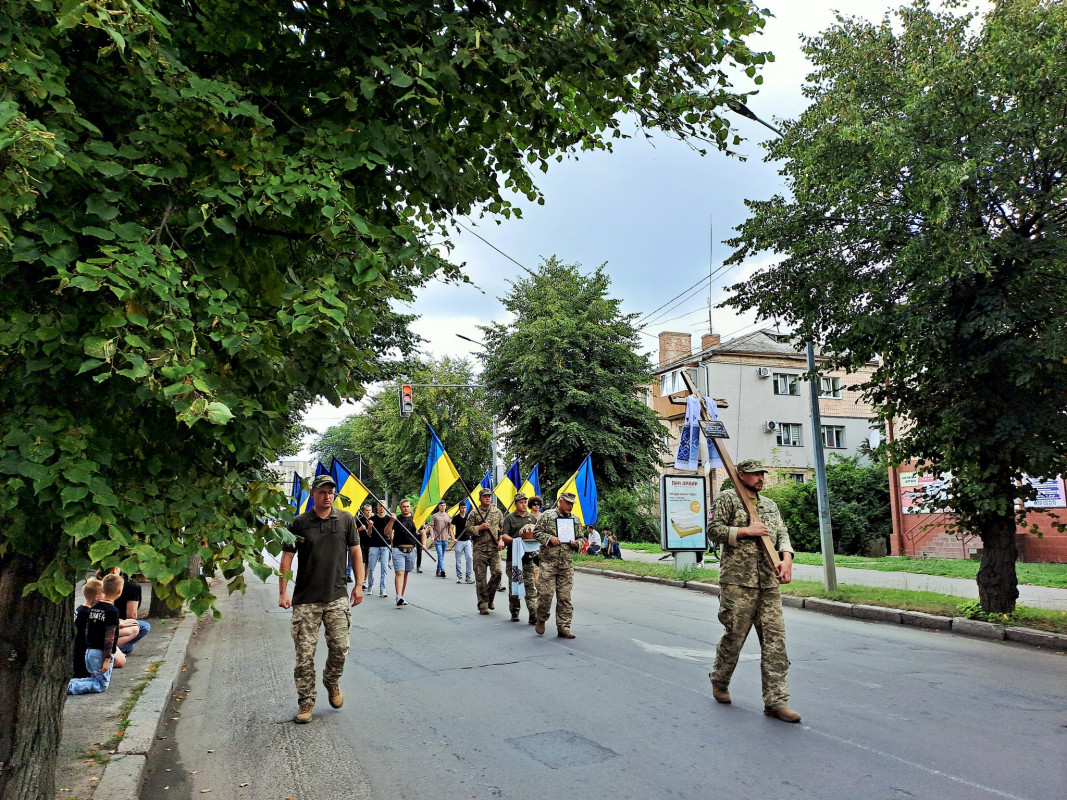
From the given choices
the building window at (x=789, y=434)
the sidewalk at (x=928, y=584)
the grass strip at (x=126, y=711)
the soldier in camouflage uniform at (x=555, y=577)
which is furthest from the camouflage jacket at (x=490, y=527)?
the building window at (x=789, y=434)

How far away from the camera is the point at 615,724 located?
19.7ft

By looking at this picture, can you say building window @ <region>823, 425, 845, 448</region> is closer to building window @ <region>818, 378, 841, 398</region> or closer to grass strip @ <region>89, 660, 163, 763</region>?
building window @ <region>818, 378, 841, 398</region>

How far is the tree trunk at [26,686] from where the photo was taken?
3.96 m

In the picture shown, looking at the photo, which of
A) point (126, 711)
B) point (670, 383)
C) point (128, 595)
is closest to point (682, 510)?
point (128, 595)

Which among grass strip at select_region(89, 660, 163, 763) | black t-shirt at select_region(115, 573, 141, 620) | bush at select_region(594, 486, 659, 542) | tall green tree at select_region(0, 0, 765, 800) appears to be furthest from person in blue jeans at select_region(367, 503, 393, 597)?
bush at select_region(594, 486, 659, 542)

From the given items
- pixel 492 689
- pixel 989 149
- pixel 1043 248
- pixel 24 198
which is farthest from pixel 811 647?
pixel 24 198

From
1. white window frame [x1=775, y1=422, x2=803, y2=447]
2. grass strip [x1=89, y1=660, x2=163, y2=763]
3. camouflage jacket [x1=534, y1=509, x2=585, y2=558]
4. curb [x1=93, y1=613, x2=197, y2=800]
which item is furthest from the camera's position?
white window frame [x1=775, y1=422, x2=803, y2=447]

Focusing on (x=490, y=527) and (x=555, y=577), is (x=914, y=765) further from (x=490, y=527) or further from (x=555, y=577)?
(x=490, y=527)

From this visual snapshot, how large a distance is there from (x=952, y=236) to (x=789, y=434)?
3432 cm

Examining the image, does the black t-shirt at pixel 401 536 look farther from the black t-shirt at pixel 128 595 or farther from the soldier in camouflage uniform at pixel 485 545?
the black t-shirt at pixel 128 595

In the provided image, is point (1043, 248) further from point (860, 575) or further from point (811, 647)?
point (860, 575)

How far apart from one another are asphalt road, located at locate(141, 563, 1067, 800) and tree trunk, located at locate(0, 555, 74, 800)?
1020 millimetres

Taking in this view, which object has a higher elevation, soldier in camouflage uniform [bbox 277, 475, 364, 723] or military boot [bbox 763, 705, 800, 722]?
soldier in camouflage uniform [bbox 277, 475, 364, 723]

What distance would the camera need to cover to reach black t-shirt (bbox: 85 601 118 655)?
23.2ft
